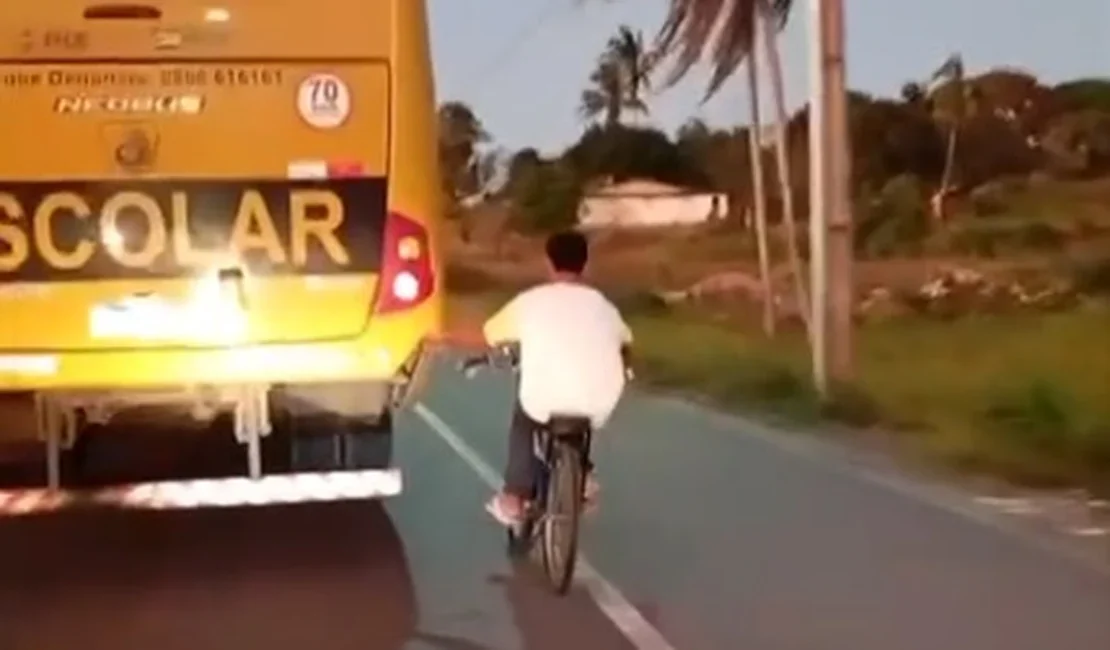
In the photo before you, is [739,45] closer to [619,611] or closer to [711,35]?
[711,35]

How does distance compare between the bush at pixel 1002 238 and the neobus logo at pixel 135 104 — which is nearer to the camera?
the neobus logo at pixel 135 104

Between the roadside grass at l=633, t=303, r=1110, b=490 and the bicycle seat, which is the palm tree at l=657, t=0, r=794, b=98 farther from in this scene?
the bicycle seat

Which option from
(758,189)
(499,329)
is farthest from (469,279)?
(499,329)

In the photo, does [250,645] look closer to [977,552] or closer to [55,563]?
[55,563]

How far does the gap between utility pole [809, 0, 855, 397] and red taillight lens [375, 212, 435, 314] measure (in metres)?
4.89

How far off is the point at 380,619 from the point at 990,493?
366 cm

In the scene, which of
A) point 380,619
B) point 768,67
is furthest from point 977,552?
point 768,67

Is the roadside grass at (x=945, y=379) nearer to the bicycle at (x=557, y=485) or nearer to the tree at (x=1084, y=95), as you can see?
the tree at (x=1084, y=95)

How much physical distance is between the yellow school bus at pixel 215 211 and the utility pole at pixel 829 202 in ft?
15.6

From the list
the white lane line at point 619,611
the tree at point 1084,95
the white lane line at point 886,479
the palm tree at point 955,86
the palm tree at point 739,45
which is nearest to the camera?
the white lane line at point 619,611

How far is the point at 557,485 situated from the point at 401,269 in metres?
0.97

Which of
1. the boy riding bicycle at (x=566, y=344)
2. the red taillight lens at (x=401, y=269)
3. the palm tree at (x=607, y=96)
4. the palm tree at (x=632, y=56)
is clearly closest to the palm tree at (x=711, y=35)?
the palm tree at (x=632, y=56)

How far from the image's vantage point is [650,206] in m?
12.9

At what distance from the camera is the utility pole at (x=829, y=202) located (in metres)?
13.1
